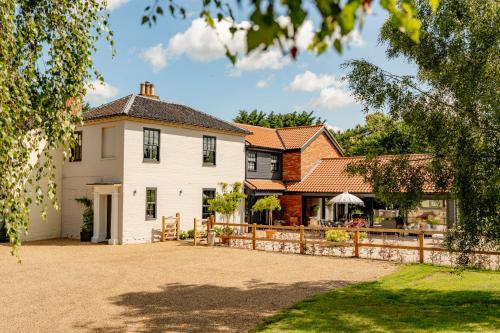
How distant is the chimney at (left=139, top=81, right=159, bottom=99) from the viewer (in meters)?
28.2

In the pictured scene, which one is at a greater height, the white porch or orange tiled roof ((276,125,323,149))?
orange tiled roof ((276,125,323,149))

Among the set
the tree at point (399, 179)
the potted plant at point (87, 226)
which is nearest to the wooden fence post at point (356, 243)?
the tree at point (399, 179)

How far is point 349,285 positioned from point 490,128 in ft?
18.9

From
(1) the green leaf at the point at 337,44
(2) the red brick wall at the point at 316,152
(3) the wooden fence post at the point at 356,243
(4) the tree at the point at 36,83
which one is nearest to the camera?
(1) the green leaf at the point at 337,44

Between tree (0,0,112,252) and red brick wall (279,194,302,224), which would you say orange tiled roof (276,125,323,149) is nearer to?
red brick wall (279,194,302,224)

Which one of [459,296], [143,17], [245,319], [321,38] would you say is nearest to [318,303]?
[245,319]

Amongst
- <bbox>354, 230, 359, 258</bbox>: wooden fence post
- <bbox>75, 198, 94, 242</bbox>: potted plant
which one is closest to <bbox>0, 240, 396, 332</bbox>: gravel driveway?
<bbox>354, 230, 359, 258</bbox>: wooden fence post

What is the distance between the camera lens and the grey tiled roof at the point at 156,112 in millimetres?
23528

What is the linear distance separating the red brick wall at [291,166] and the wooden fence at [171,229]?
10.6 meters

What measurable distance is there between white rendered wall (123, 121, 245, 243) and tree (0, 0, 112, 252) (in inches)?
676

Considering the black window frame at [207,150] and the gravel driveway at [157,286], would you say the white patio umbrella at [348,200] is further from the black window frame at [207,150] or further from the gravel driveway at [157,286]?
the gravel driveway at [157,286]

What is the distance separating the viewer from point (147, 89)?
28328 millimetres

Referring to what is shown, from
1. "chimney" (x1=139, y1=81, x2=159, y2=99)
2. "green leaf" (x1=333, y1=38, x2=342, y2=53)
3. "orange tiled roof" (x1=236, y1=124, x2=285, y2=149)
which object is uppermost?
"chimney" (x1=139, y1=81, x2=159, y2=99)

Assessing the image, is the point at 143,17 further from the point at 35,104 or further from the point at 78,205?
the point at 78,205
